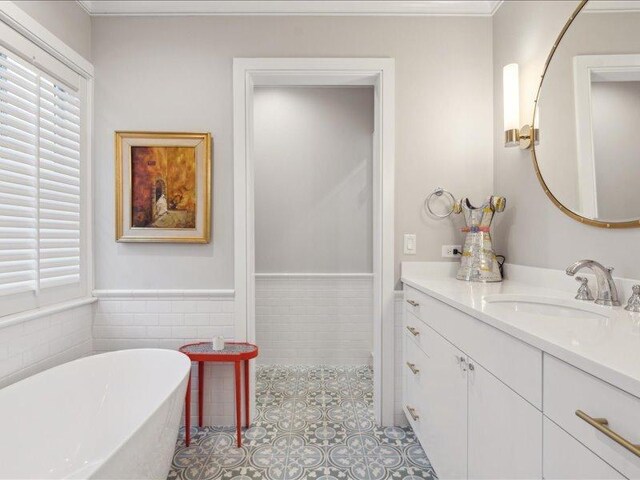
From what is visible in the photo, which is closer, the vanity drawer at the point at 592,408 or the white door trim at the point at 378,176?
the vanity drawer at the point at 592,408

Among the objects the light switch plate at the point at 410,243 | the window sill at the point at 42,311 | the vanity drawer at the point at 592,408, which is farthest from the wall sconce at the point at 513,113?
the window sill at the point at 42,311

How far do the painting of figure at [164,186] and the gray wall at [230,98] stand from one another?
0.14 metres

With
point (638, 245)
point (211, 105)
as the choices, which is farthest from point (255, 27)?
point (638, 245)

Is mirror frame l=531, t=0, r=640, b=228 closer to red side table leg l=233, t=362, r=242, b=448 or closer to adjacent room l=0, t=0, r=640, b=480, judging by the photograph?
adjacent room l=0, t=0, r=640, b=480

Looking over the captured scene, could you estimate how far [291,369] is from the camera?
10.1 ft

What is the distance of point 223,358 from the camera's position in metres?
1.96

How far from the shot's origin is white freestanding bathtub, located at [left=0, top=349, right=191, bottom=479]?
128cm

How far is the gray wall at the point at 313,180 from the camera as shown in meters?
3.23

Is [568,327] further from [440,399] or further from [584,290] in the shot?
[440,399]

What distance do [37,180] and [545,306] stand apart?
2.38 m

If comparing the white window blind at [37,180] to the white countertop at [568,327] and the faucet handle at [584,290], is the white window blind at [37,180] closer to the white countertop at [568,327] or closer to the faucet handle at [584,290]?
the white countertop at [568,327]

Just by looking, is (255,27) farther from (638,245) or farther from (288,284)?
(638,245)

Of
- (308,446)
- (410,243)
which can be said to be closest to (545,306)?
(410,243)

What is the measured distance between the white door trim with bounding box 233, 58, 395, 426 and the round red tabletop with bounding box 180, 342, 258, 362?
0.09 m
